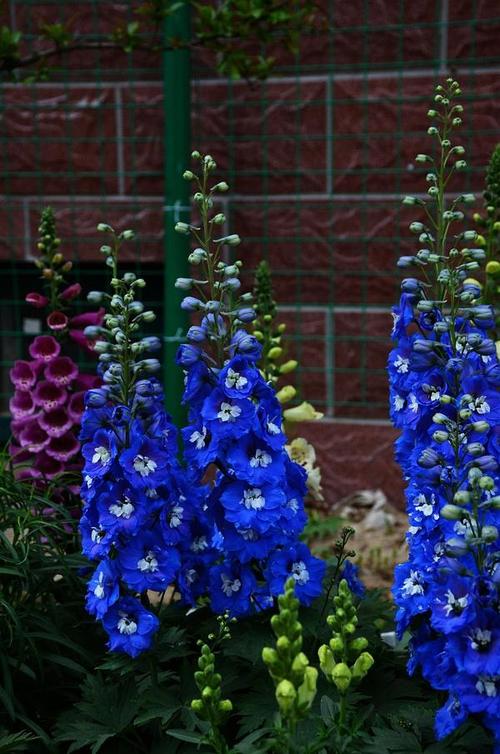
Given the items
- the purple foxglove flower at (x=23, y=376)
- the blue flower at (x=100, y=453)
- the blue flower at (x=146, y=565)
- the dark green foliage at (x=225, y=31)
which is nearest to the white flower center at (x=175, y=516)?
the blue flower at (x=146, y=565)

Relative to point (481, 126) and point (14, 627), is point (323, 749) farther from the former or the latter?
point (481, 126)

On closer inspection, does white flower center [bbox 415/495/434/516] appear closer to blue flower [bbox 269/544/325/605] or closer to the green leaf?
blue flower [bbox 269/544/325/605]

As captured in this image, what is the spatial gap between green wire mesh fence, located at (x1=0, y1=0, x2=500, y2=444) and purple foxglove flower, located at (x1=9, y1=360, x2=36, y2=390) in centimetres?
165

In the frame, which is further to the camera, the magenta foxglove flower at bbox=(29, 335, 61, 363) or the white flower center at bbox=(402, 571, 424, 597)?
the magenta foxglove flower at bbox=(29, 335, 61, 363)

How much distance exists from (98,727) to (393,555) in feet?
6.29

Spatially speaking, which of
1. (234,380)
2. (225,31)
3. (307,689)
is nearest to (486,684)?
(307,689)

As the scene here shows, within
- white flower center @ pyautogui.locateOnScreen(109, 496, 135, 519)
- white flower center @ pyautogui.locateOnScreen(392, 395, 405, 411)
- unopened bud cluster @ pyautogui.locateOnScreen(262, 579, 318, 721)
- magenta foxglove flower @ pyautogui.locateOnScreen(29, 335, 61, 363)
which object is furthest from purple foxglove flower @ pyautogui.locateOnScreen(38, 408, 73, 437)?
unopened bud cluster @ pyautogui.locateOnScreen(262, 579, 318, 721)

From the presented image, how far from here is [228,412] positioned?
1.79m

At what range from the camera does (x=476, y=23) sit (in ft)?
12.8

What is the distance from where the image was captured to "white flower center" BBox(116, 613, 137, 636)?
180cm

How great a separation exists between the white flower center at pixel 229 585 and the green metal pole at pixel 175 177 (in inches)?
76.0

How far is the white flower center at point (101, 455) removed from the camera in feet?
5.92

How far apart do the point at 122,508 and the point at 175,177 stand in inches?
92.8

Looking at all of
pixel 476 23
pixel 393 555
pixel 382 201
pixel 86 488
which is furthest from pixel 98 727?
pixel 476 23
